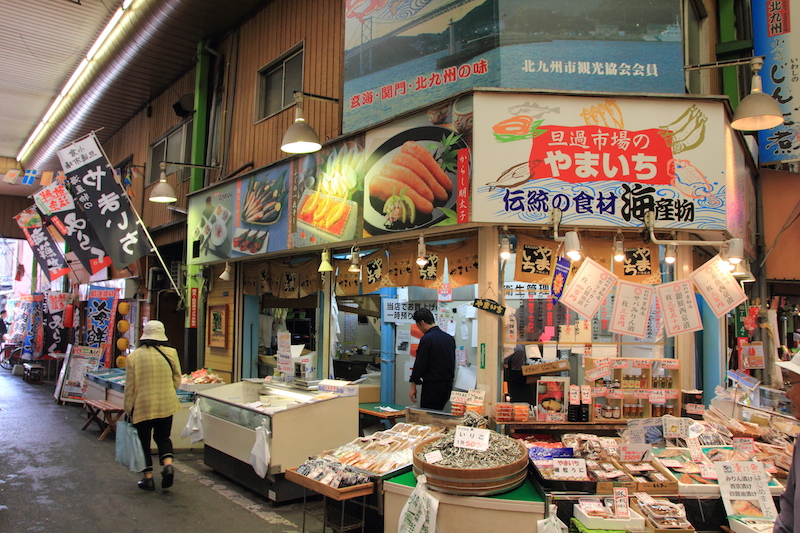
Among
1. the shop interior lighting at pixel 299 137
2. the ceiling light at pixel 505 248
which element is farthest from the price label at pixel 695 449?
the shop interior lighting at pixel 299 137

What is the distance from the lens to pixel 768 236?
369 inches

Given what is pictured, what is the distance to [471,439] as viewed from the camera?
4.61m

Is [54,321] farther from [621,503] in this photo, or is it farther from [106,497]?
[621,503]

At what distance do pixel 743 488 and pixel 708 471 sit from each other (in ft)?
1.54

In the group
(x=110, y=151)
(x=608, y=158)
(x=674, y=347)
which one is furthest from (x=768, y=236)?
(x=110, y=151)

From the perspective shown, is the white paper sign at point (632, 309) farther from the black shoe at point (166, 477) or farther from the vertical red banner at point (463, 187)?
the black shoe at point (166, 477)

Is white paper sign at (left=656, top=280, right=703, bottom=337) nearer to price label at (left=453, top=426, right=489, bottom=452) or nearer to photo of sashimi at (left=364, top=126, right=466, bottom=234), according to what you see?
photo of sashimi at (left=364, top=126, right=466, bottom=234)

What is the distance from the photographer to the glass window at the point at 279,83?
1091cm

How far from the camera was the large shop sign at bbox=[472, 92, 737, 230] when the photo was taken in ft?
20.7

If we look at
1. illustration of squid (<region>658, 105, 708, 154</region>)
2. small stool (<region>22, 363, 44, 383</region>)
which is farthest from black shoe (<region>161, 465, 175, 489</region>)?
small stool (<region>22, 363, 44, 383</region>)

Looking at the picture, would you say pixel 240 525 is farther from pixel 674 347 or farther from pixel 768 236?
pixel 768 236

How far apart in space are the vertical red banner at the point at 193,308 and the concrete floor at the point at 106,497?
332cm

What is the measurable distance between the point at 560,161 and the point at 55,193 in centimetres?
1229

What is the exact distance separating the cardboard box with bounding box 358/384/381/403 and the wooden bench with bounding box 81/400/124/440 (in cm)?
494
